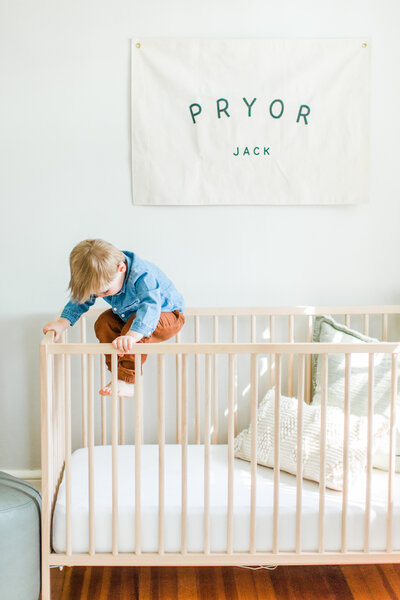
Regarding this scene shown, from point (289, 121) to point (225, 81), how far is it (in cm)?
27

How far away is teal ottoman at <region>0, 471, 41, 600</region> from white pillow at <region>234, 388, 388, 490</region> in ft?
2.25

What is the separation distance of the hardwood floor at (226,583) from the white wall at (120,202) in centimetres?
63

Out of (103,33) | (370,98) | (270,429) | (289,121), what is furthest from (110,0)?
(270,429)

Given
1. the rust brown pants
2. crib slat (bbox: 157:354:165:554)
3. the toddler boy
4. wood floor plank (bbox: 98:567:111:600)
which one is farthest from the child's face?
wood floor plank (bbox: 98:567:111:600)

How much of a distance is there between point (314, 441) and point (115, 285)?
0.77 meters

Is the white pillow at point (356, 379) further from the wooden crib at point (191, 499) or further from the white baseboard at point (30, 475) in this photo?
the white baseboard at point (30, 475)

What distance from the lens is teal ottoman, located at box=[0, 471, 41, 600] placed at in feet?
5.50

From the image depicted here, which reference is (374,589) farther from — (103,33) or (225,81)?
(103,33)

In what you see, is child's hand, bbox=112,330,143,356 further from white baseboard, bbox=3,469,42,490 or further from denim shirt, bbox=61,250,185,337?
white baseboard, bbox=3,469,42,490

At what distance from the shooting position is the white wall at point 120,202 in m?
2.21

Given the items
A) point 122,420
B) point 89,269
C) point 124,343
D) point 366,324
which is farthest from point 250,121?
point 122,420

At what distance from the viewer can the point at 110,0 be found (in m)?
2.20

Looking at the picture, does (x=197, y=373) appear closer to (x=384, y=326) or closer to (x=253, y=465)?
(x=253, y=465)

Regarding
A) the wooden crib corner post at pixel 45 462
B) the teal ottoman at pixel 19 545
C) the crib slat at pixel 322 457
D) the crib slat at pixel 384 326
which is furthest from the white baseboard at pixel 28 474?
the crib slat at pixel 384 326
